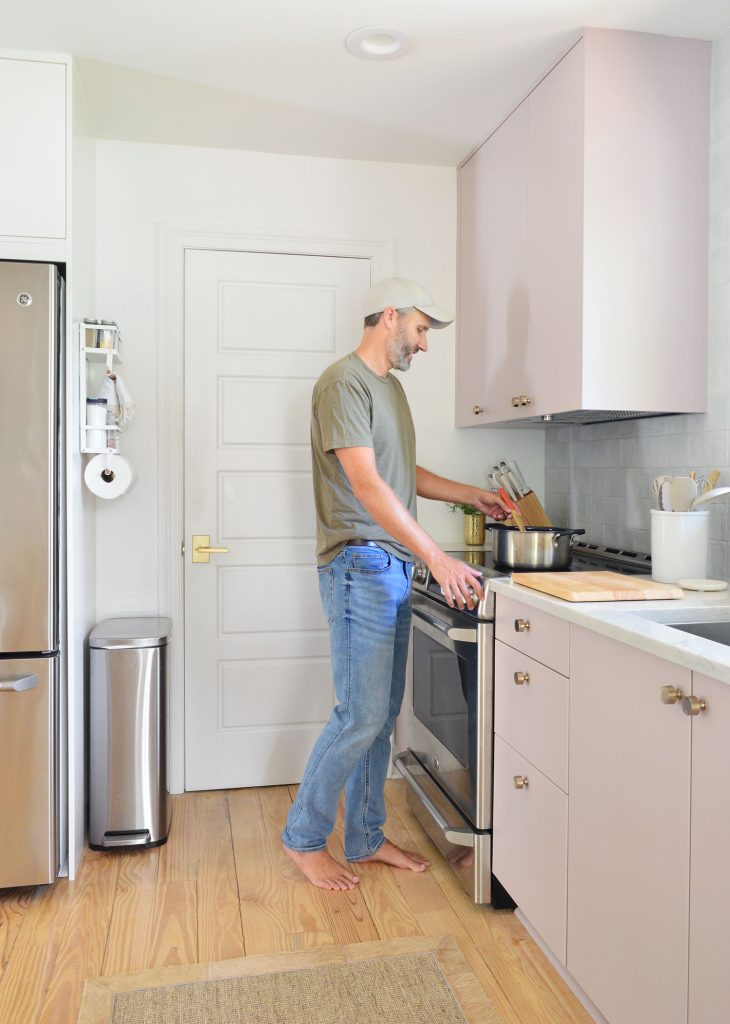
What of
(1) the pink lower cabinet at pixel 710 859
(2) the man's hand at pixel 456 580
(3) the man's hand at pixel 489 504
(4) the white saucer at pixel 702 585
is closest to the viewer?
(1) the pink lower cabinet at pixel 710 859

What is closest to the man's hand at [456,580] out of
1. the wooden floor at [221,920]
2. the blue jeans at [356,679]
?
the blue jeans at [356,679]

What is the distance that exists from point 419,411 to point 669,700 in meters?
1.99

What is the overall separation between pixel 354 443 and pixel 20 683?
112 cm

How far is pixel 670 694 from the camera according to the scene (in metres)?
1.36

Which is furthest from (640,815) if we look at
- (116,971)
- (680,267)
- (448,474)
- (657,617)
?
(448,474)

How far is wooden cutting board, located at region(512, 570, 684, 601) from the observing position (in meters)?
1.83

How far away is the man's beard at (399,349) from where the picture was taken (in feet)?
8.05

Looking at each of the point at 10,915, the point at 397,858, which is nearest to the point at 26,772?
the point at 10,915

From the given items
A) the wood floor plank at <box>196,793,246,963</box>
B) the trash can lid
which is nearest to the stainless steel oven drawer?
the wood floor plank at <box>196,793,246,963</box>

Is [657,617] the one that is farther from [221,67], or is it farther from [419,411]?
[221,67]

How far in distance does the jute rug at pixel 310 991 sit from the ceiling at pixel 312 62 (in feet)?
7.70

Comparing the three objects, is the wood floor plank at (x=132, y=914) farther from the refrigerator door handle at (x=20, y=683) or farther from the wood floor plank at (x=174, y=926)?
the refrigerator door handle at (x=20, y=683)

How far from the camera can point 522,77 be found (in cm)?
244

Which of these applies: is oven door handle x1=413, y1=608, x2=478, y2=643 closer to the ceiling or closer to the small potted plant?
the small potted plant
